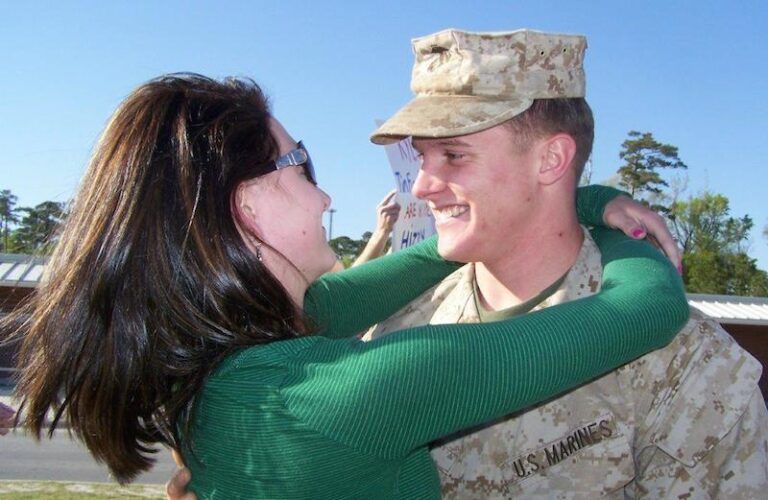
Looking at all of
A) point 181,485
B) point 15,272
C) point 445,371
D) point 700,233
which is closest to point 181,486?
point 181,485

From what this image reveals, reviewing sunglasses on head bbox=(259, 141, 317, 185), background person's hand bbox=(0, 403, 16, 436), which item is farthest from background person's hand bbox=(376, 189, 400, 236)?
sunglasses on head bbox=(259, 141, 317, 185)

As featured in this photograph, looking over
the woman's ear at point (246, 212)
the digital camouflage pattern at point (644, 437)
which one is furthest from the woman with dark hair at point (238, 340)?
Result: the digital camouflage pattern at point (644, 437)

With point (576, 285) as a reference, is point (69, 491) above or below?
below

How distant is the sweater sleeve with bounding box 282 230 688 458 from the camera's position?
1635mm

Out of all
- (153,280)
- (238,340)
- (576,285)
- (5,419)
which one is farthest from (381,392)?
(5,419)

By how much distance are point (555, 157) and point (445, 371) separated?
1.21m

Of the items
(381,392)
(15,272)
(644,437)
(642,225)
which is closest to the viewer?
(381,392)

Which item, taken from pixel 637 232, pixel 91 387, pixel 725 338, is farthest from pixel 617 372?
pixel 91 387

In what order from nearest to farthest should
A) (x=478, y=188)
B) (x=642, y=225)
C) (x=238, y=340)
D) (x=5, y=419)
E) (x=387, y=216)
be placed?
1. (x=238, y=340)
2. (x=478, y=188)
3. (x=642, y=225)
4. (x=5, y=419)
5. (x=387, y=216)

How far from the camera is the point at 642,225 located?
2633 mm

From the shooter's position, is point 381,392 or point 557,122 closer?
point 381,392

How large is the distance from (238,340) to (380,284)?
3.92 ft

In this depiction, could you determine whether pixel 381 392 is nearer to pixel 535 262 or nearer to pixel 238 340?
pixel 238 340

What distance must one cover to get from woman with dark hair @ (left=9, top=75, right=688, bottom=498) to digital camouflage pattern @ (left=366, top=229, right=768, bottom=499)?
30cm
